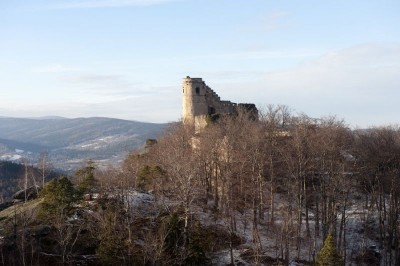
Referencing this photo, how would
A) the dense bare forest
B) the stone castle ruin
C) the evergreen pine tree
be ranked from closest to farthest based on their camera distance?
the evergreen pine tree → the dense bare forest → the stone castle ruin

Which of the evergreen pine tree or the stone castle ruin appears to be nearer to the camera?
the evergreen pine tree

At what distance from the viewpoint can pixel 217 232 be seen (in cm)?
4009

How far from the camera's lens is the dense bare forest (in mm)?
32344

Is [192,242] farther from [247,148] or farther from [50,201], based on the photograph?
[247,148]

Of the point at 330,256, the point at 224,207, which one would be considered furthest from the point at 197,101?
the point at 330,256

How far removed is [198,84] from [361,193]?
2596cm

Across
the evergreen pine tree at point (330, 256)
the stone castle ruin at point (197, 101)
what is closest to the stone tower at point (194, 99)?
the stone castle ruin at point (197, 101)

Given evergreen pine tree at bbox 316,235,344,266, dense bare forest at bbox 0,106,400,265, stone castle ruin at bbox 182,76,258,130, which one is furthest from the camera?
stone castle ruin at bbox 182,76,258,130

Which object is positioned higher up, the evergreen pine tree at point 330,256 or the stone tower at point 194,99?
the stone tower at point 194,99

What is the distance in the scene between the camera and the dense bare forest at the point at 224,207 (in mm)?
32344

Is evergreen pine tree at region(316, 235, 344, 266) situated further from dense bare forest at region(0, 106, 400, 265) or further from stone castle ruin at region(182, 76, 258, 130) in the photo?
stone castle ruin at region(182, 76, 258, 130)

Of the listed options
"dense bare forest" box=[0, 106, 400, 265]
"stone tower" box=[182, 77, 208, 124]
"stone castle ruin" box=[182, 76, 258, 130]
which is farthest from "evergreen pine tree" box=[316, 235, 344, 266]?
"stone tower" box=[182, 77, 208, 124]

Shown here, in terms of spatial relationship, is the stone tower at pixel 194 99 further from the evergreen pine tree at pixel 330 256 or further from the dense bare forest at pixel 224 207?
the evergreen pine tree at pixel 330 256

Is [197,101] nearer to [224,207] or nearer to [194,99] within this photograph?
[194,99]
